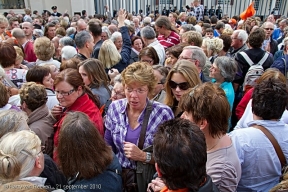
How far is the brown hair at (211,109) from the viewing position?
5.56 ft

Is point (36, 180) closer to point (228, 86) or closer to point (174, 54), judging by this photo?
point (228, 86)

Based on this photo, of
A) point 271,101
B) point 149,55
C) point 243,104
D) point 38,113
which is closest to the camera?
point 271,101

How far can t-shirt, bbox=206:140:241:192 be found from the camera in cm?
155

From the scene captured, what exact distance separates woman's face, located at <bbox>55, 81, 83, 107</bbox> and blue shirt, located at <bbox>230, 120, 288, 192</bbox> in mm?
1544

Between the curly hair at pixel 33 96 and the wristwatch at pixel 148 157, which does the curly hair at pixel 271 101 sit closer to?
the wristwatch at pixel 148 157

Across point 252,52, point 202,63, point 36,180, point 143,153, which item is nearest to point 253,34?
point 252,52

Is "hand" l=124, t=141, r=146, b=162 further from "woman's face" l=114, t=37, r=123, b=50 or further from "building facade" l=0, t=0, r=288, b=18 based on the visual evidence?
"building facade" l=0, t=0, r=288, b=18

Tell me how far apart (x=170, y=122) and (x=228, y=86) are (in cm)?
187

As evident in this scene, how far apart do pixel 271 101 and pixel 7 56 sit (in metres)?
3.23

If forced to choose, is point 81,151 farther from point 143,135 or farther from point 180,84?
point 180,84

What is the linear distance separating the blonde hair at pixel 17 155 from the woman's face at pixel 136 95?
844 mm

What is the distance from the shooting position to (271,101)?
6.15 ft

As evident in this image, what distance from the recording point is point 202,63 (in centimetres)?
320

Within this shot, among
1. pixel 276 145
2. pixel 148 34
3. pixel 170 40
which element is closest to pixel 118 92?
pixel 276 145
